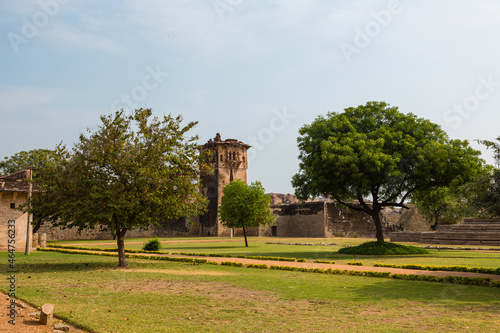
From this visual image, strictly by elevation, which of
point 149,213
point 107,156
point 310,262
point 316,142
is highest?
point 316,142

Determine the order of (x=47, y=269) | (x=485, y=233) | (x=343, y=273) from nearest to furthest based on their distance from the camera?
(x=343, y=273)
(x=47, y=269)
(x=485, y=233)

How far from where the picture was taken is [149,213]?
56.3 ft

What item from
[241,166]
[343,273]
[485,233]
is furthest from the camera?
[241,166]

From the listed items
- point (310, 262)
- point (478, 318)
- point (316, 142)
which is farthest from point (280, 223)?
point (478, 318)

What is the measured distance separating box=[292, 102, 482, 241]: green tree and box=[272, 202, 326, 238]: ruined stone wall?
1340 inches

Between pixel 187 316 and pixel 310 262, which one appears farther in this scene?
pixel 310 262

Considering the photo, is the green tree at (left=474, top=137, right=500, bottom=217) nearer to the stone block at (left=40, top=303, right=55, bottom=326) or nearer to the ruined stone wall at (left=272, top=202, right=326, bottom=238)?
the stone block at (left=40, top=303, right=55, bottom=326)

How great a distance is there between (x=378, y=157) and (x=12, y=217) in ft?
75.3

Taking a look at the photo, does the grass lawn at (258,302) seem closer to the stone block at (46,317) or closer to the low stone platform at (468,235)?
the stone block at (46,317)

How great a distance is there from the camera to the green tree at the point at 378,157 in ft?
76.4

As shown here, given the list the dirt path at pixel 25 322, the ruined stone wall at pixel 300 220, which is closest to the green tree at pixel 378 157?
the dirt path at pixel 25 322

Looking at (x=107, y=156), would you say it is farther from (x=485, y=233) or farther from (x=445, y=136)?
(x=485, y=233)

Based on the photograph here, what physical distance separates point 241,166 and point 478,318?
2539 inches

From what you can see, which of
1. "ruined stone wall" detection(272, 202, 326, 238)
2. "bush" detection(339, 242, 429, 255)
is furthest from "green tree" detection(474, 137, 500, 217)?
"ruined stone wall" detection(272, 202, 326, 238)
